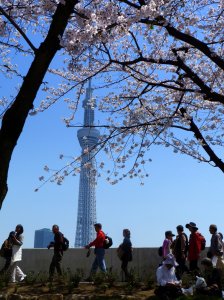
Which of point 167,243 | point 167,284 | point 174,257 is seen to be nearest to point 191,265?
point 167,243

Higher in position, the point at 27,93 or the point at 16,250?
the point at 27,93

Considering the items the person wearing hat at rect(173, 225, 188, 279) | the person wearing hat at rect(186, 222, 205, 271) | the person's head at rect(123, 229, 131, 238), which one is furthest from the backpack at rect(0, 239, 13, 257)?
the person wearing hat at rect(186, 222, 205, 271)

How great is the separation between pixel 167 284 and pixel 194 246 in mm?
2096

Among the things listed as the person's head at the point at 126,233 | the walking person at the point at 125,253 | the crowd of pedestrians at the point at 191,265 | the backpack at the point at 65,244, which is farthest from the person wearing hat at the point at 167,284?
the backpack at the point at 65,244

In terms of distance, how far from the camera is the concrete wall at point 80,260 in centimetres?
1272

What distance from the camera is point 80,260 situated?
1295 cm

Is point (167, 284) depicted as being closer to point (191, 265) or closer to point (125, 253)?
point (191, 265)

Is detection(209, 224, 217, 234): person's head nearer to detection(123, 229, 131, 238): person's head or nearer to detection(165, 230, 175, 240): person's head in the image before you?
detection(165, 230, 175, 240): person's head

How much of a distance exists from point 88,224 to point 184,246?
369 feet

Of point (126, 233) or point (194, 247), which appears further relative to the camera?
point (126, 233)

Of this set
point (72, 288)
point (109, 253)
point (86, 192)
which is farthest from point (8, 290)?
point (86, 192)

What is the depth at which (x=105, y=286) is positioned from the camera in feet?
31.5

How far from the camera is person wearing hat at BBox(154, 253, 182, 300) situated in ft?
27.7

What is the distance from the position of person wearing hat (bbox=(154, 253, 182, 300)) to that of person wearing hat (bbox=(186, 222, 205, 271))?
1.74 metres
